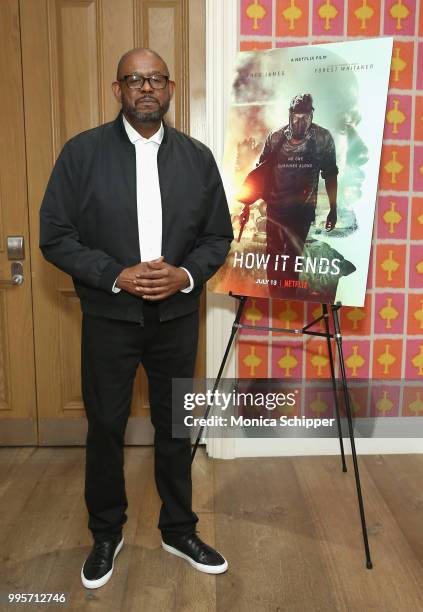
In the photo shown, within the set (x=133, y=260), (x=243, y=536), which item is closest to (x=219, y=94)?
(x=133, y=260)

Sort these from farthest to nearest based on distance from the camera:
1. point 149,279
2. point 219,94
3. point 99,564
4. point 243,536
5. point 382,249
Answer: point 382,249 < point 219,94 < point 243,536 < point 99,564 < point 149,279

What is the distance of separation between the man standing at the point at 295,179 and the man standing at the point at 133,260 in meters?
0.38

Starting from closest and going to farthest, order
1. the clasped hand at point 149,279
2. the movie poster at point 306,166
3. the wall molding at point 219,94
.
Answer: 1. the clasped hand at point 149,279
2. the movie poster at point 306,166
3. the wall molding at point 219,94

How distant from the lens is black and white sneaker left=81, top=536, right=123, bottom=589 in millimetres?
1854

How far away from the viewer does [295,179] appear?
7.43 ft

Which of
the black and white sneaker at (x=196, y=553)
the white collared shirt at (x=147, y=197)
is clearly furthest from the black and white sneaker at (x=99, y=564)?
the white collared shirt at (x=147, y=197)

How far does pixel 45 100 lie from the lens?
8.90 ft

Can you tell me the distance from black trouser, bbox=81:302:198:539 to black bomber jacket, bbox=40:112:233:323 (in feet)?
0.20

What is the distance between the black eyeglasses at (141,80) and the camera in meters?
1.78

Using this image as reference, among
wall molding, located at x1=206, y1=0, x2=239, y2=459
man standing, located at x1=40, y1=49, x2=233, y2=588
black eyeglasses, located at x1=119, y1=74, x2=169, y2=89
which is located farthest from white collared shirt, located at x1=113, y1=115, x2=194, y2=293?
wall molding, located at x1=206, y1=0, x2=239, y2=459

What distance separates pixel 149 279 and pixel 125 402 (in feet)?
1.38

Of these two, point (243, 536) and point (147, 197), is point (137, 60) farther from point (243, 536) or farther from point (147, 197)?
point (243, 536)

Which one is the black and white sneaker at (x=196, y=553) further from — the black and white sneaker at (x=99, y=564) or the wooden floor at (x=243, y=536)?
the black and white sneaker at (x=99, y=564)

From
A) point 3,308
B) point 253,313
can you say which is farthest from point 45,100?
point 253,313
